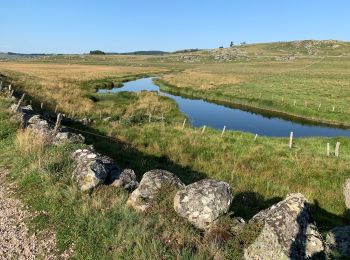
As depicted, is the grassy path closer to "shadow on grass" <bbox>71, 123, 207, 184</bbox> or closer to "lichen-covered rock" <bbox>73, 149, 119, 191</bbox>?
"lichen-covered rock" <bbox>73, 149, 119, 191</bbox>

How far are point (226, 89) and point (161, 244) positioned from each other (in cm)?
6855

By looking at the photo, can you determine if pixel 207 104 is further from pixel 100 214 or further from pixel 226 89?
pixel 100 214

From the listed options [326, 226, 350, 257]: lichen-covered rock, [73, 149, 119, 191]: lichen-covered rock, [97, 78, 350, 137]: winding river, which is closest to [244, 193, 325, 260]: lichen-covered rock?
[326, 226, 350, 257]: lichen-covered rock

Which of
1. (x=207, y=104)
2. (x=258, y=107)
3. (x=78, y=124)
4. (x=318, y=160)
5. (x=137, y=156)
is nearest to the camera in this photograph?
(x=137, y=156)

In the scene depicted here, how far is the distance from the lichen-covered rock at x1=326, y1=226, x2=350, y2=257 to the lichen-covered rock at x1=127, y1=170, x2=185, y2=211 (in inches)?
173

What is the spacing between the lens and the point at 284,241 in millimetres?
8492

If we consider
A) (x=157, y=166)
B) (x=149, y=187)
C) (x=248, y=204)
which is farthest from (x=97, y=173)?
(x=157, y=166)

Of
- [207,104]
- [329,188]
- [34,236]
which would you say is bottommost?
[207,104]

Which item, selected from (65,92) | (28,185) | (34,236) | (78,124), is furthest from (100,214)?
(65,92)

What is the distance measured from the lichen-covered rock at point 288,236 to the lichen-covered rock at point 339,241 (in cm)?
119

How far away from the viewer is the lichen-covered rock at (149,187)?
11.0m

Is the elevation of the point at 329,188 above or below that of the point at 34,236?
below

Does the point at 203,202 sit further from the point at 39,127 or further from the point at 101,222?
the point at 39,127

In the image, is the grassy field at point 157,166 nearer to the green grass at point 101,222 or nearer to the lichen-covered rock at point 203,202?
the green grass at point 101,222
